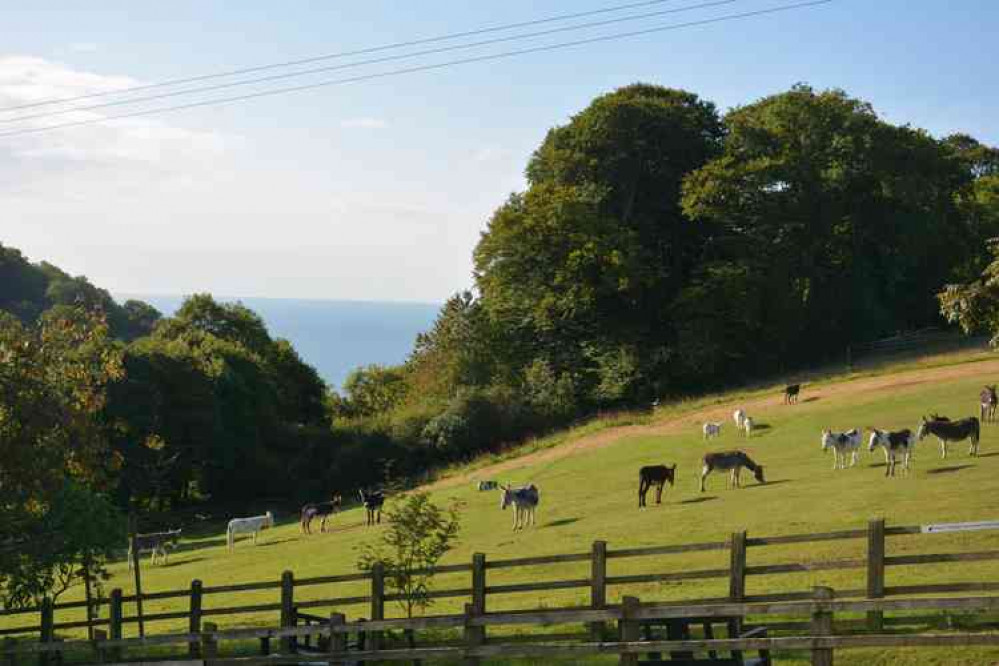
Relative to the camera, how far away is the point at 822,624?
12109 mm

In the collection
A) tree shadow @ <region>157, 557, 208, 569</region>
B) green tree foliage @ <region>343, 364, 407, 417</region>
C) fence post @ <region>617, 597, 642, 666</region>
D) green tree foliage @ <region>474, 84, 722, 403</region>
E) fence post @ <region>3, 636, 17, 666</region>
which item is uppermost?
green tree foliage @ <region>474, 84, 722, 403</region>

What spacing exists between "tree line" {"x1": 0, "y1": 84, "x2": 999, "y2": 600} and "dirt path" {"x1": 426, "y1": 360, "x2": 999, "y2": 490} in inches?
414

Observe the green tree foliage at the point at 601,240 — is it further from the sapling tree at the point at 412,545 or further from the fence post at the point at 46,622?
the fence post at the point at 46,622

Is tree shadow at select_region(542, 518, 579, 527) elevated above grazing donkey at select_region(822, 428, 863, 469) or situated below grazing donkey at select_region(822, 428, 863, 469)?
below

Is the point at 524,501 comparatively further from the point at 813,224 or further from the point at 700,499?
the point at 813,224

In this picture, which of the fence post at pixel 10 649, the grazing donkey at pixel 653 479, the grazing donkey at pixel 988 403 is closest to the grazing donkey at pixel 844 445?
the grazing donkey at pixel 653 479


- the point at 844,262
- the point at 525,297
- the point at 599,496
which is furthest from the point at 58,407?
the point at 844,262

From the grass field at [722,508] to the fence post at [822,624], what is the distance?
443 cm

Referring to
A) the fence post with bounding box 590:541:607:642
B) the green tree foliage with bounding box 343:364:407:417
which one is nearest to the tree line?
the green tree foliage with bounding box 343:364:407:417

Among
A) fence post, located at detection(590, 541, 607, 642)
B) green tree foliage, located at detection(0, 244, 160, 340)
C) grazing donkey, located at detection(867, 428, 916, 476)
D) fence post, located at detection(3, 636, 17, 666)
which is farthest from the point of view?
green tree foliage, located at detection(0, 244, 160, 340)

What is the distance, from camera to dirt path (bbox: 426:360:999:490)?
2125 inches

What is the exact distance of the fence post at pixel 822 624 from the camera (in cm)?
1209

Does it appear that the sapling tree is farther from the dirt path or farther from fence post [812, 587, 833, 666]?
the dirt path

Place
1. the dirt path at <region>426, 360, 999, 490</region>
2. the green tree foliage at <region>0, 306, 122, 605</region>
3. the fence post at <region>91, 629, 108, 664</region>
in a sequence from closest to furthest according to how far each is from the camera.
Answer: the fence post at <region>91, 629, 108, 664</region> < the green tree foliage at <region>0, 306, 122, 605</region> < the dirt path at <region>426, 360, 999, 490</region>
